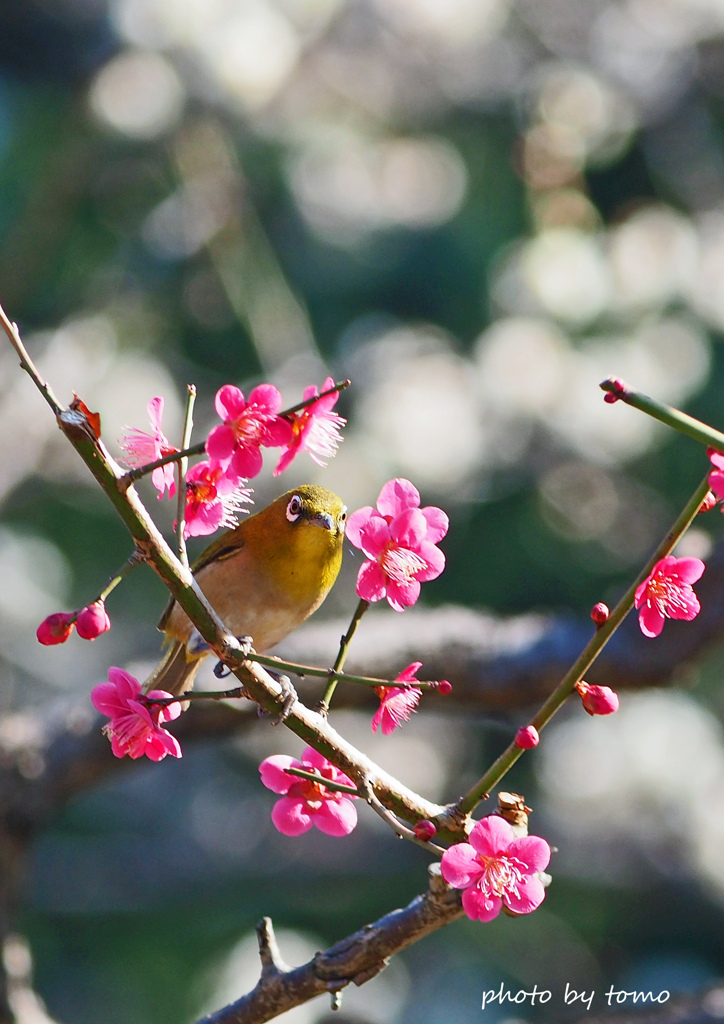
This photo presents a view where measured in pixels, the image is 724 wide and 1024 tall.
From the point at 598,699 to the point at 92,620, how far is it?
2.48ft

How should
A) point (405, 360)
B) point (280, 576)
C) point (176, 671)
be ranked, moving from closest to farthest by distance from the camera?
point (280, 576), point (176, 671), point (405, 360)

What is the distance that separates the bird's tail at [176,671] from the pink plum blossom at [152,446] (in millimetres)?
1573

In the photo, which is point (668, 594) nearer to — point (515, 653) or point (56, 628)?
point (56, 628)

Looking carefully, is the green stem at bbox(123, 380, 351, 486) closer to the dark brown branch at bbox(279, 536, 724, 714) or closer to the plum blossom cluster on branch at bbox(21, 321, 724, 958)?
the plum blossom cluster on branch at bbox(21, 321, 724, 958)

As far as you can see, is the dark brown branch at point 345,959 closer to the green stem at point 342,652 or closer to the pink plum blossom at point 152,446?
the green stem at point 342,652

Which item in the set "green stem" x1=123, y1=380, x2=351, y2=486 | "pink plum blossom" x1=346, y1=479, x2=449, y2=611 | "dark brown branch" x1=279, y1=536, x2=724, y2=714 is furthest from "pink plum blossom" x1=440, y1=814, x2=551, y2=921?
"dark brown branch" x1=279, y1=536, x2=724, y2=714

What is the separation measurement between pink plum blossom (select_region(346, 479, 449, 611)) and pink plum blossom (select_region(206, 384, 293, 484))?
0.18 meters

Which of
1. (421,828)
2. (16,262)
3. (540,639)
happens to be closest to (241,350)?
(16,262)

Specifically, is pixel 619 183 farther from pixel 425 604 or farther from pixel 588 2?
pixel 425 604

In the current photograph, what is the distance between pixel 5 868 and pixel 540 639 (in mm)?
2299

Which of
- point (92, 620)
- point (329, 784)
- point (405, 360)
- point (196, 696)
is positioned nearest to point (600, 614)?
point (329, 784)

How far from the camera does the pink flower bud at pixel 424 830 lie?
1.56 meters

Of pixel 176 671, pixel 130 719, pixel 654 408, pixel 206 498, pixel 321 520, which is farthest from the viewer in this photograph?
pixel 176 671

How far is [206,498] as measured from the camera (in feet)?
5.76
